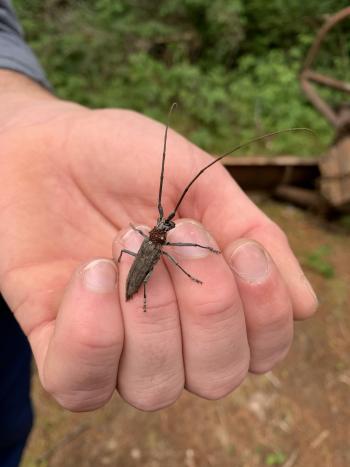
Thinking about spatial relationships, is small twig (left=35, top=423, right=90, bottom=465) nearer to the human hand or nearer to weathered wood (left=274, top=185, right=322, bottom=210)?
the human hand

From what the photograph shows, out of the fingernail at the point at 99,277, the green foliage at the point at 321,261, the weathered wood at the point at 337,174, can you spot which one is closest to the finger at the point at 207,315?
the fingernail at the point at 99,277

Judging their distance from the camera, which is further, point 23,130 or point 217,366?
point 23,130

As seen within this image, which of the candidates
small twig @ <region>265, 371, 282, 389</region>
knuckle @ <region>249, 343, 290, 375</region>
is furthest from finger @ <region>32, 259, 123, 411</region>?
small twig @ <region>265, 371, 282, 389</region>

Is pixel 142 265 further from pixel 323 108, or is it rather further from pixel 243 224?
pixel 323 108

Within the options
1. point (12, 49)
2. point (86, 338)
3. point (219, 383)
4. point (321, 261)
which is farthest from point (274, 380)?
point (12, 49)

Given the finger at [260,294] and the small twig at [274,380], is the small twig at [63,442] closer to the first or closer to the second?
the small twig at [274,380]

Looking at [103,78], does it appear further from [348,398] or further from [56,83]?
[348,398]

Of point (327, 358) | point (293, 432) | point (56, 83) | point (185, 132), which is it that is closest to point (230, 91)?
point (185, 132)

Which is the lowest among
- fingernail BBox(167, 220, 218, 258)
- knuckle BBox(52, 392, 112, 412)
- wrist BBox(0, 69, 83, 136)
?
knuckle BBox(52, 392, 112, 412)
